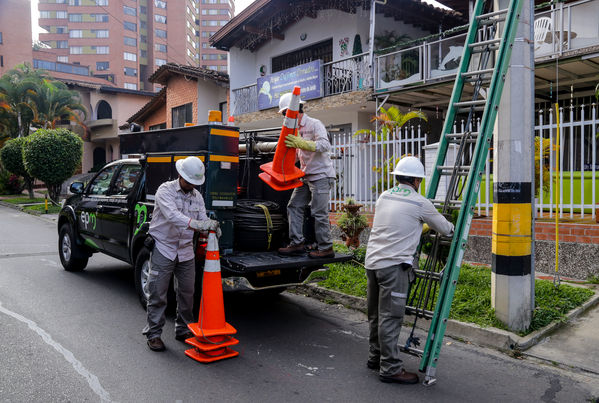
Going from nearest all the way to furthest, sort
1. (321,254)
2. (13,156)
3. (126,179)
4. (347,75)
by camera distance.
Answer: (321,254)
(126,179)
(347,75)
(13,156)

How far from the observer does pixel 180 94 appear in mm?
23141

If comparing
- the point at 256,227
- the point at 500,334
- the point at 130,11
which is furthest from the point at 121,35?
the point at 500,334

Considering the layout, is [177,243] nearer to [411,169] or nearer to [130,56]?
[411,169]

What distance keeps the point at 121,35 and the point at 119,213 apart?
76637 millimetres

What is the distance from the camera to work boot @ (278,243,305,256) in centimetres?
539

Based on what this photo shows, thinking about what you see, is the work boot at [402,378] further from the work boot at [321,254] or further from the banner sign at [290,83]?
the banner sign at [290,83]

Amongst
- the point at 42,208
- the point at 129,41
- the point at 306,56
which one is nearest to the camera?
the point at 306,56

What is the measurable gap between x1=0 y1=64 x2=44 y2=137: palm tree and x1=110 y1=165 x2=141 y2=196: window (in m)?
25.5

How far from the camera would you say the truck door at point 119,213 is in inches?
247

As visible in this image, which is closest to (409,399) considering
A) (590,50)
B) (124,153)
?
(124,153)

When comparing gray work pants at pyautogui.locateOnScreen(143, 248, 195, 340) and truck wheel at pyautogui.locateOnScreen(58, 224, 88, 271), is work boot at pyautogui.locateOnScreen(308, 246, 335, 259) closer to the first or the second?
gray work pants at pyautogui.locateOnScreen(143, 248, 195, 340)

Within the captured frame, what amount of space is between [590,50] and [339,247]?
605 cm

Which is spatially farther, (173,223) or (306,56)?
(306,56)

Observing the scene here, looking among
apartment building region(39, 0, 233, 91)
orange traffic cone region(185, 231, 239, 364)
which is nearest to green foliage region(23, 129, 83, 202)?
orange traffic cone region(185, 231, 239, 364)
